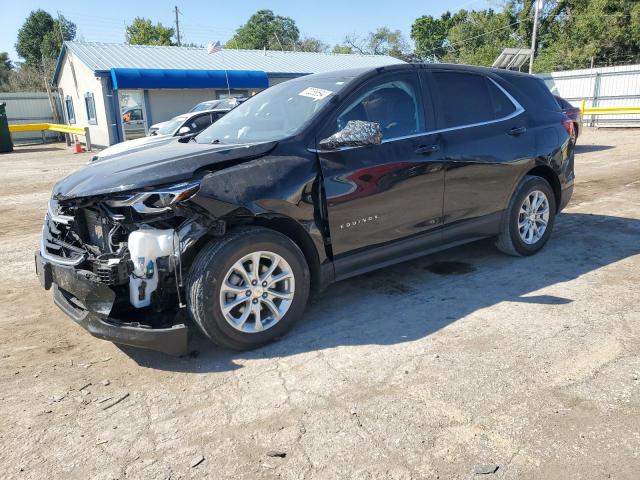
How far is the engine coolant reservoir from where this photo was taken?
10.5 ft

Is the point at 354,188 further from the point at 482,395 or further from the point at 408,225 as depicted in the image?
the point at 482,395

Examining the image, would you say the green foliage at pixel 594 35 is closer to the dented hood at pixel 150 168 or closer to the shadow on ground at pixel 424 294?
the shadow on ground at pixel 424 294

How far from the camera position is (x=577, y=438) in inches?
104

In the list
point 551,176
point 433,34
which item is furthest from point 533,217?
point 433,34

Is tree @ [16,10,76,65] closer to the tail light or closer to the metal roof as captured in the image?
the metal roof

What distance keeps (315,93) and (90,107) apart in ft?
77.7

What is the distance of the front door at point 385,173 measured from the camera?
12.7 ft

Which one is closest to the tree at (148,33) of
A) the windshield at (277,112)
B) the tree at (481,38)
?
the tree at (481,38)

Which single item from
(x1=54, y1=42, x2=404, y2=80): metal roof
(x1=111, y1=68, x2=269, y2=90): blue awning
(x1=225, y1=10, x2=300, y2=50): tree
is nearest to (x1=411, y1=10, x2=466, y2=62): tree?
(x1=225, y1=10, x2=300, y2=50): tree

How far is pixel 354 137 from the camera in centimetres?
375

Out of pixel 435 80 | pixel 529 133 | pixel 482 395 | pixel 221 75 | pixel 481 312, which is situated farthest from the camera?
pixel 221 75

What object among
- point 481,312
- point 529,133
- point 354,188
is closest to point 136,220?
point 354,188

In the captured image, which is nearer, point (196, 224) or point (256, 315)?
point (196, 224)

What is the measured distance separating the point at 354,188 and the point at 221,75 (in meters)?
21.8
